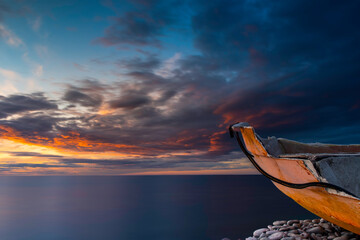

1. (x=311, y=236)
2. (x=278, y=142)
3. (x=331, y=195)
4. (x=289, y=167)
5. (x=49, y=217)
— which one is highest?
(x=278, y=142)

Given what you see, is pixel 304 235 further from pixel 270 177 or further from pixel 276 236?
pixel 270 177

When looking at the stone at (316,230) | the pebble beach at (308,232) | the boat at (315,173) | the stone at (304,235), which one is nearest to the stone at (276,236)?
the pebble beach at (308,232)

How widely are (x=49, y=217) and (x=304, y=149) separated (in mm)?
32943

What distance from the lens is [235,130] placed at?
4297 millimetres

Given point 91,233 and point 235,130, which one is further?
point 91,233

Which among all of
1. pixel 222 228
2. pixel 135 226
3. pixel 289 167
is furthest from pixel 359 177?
pixel 135 226

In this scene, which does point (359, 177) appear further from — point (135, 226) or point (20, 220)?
point (20, 220)

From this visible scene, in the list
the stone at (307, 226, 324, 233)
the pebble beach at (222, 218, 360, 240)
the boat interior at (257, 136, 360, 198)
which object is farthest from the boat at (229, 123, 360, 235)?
the stone at (307, 226, 324, 233)

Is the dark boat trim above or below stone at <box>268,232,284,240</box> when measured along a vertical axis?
above

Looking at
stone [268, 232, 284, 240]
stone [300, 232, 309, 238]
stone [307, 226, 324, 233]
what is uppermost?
stone [307, 226, 324, 233]

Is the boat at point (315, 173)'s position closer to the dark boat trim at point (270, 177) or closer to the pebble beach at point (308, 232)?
the dark boat trim at point (270, 177)

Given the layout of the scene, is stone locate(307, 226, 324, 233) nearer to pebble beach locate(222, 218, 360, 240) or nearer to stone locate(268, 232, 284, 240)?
pebble beach locate(222, 218, 360, 240)

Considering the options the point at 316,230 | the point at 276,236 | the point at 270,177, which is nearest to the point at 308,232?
the point at 316,230

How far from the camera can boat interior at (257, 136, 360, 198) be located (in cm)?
352
